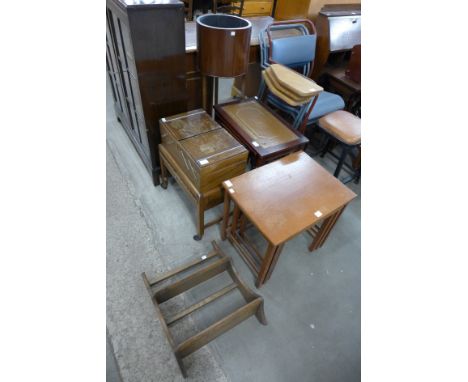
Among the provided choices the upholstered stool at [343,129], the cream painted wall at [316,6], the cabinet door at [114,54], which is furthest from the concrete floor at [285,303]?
the cream painted wall at [316,6]

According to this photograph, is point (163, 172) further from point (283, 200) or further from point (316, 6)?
point (316, 6)

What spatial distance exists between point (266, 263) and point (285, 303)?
376 millimetres

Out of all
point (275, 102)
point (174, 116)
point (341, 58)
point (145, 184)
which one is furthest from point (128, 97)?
point (341, 58)

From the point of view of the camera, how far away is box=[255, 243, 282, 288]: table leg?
50.6 inches

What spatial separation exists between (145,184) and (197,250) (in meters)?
0.78

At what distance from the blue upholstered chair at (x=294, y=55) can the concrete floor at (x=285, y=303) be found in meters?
0.86

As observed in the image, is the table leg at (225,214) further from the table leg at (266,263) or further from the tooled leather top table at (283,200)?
the table leg at (266,263)

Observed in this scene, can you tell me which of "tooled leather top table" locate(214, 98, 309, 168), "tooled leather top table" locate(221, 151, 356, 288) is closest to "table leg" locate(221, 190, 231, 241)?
"tooled leather top table" locate(221, 151, 356, 288)

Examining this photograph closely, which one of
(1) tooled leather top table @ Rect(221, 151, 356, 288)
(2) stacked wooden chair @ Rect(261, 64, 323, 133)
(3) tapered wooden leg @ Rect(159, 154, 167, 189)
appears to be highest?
(2) stacked wooden chair @ Rect(261, 64, 323, 133)

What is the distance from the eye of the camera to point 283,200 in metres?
1.37

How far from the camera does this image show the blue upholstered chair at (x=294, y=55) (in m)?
2.12

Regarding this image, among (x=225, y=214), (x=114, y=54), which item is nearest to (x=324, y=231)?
(x=225, y=214)

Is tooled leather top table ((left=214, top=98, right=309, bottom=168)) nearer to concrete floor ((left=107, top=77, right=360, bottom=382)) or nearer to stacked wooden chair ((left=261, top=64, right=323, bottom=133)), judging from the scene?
stacked wooden chair ((left=261, top=64, right=323, bottom=133))

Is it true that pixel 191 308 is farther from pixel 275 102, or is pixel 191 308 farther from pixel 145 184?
pixel 275 102
